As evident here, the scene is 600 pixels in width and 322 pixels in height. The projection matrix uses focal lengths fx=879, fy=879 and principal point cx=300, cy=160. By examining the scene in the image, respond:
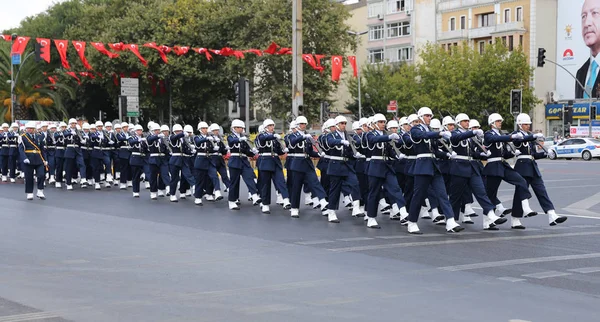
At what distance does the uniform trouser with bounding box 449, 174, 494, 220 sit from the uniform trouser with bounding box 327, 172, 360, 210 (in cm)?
208

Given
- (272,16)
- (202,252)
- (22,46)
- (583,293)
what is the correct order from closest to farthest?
1. (583,293)
2. (202,252)
3. (22,46)
4. (272,16)

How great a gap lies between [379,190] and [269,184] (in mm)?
3622

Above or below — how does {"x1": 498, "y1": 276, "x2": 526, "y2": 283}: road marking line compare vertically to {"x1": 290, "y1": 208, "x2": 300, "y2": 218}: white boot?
above

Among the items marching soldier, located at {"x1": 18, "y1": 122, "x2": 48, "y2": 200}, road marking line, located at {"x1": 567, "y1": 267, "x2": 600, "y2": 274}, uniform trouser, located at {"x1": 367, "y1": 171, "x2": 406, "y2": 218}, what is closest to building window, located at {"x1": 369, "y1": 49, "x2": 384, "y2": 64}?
marching soldier, located at {"x1": 18, "y1": 122, "x2": 48, "y2": 200}

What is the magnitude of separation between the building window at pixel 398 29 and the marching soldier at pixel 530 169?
60.6 metres

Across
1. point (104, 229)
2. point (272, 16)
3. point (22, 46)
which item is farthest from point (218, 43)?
point (104, 229)

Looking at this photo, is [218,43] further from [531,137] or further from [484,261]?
[484,261]

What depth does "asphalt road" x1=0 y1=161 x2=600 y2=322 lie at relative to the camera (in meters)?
7.70

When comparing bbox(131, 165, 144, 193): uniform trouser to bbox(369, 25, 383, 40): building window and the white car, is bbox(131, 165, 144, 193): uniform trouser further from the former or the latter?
bbox(369, 25, 383, 40): building window

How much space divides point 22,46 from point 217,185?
42.8ft

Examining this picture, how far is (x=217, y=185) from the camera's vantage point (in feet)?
65.9

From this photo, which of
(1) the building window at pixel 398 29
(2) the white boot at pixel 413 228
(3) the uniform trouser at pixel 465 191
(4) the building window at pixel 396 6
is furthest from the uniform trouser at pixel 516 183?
(4) the building window at pixel 396 6

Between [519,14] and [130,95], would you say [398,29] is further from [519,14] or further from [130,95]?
[130,95]

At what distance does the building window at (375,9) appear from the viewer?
76.3 m
